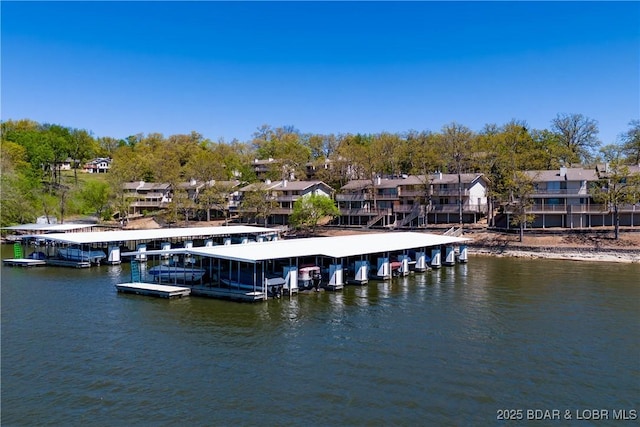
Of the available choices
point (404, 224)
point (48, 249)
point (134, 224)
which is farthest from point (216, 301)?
point (134, 224)

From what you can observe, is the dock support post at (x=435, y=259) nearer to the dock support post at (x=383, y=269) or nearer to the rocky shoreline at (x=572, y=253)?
the dock support post at (x=383, y=269)

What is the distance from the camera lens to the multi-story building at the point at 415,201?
81.9 meters

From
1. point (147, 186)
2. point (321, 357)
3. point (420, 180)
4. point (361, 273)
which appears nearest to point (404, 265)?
point (361, 273)

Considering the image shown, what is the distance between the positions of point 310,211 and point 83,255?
114ft

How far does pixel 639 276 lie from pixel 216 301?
38509 millimetres

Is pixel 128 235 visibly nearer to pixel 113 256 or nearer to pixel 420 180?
pixel 113 256

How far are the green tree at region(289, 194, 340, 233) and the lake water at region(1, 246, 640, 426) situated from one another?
128 ft

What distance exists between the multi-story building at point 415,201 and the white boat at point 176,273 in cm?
4683

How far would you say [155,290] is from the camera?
39.4 meters

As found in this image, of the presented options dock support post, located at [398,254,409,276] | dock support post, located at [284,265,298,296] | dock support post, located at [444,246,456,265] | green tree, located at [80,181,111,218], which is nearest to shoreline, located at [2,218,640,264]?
dock support post, located at [444,246,456,265]

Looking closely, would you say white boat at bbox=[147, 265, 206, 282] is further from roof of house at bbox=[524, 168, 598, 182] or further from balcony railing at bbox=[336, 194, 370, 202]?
roof of house at bbox=[524, 168, 598, 182]

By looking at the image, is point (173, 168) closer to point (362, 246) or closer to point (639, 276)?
point (362, 246)

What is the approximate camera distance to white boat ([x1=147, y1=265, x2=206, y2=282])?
41.8 meters

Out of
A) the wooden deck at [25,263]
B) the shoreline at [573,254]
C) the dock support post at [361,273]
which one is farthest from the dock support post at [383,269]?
the wooden deck at [25,263]
